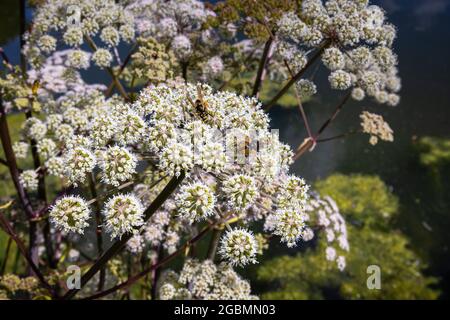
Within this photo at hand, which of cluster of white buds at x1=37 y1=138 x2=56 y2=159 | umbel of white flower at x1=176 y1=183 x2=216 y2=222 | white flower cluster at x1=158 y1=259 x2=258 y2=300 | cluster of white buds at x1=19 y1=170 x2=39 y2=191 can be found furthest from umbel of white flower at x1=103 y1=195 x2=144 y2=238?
cluster of white buds at x1=19 y1=170 x2=39 y2=191

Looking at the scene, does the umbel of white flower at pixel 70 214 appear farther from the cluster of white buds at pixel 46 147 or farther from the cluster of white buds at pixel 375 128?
the cluster of white buds at pixel 375 128

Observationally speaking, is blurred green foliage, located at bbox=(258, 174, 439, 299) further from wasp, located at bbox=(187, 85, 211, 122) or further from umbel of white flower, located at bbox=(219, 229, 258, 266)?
wasp, located at bbox=(187, 85, 211, 122)

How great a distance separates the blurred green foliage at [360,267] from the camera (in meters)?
4.45

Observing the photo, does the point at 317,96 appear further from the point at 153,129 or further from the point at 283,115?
the point at 153,129

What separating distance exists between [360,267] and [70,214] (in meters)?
3.89

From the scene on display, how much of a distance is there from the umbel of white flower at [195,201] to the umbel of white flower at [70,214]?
386 millimetres

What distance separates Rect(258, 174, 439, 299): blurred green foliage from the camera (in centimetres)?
445

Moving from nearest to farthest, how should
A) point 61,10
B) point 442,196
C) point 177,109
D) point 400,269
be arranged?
point 177,109 < point 61,10 < point 400,269 < point 442,196

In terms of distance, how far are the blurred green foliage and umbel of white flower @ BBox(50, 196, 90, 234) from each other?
3.13 m

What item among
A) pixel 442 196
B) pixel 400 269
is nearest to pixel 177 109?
pixel 400 269

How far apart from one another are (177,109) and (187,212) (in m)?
0.44

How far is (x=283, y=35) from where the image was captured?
2.48 m

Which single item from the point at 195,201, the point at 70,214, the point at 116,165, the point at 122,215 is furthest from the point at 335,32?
the point at 70,214

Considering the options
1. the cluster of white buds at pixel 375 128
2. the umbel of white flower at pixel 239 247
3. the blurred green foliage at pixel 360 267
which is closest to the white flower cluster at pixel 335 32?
the cluster of white buds at pixel 375 128
